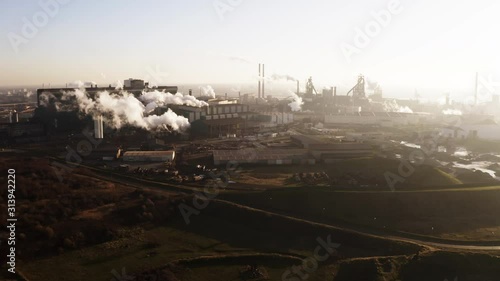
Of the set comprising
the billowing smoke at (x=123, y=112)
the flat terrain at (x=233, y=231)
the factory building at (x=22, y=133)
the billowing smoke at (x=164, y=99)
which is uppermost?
the billowing smoke at (x=164, y=99)

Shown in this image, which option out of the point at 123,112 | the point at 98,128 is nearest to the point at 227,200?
the point at 98,128

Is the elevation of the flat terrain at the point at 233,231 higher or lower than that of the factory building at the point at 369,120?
lower

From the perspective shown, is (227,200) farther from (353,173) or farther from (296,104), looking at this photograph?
(296,104)

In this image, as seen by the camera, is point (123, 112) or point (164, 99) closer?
point (123, 112)

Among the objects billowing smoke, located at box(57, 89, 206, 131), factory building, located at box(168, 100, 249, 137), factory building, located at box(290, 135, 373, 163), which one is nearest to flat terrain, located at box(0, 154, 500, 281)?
factory building, located at box(290, 135, 373, 163)

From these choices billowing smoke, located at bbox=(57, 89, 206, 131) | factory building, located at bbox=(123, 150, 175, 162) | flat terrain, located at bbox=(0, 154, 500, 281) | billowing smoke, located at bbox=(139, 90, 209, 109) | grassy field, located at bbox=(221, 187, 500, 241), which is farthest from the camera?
billowing smoke, located at bbox=(139, 90, 209, 109)

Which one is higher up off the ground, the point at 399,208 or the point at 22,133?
the point at 22,133

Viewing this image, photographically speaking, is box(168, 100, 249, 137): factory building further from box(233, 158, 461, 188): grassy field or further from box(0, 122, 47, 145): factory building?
box(233, 158, 461, 188): grassy field

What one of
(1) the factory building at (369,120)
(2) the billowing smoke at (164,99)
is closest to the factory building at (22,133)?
(2) the billowing smoke at (164,99)

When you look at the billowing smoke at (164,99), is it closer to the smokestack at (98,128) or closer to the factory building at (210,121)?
the factory building at (210,121)

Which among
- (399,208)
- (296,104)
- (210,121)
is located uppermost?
(296,104)

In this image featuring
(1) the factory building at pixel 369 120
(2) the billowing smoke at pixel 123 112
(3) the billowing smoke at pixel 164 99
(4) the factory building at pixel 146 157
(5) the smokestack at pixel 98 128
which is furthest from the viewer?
(1) the factory building at pixel 369 120

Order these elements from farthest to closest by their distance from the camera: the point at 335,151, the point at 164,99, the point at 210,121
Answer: the point at 164,99
the point at 210,121
the point at 335,151
